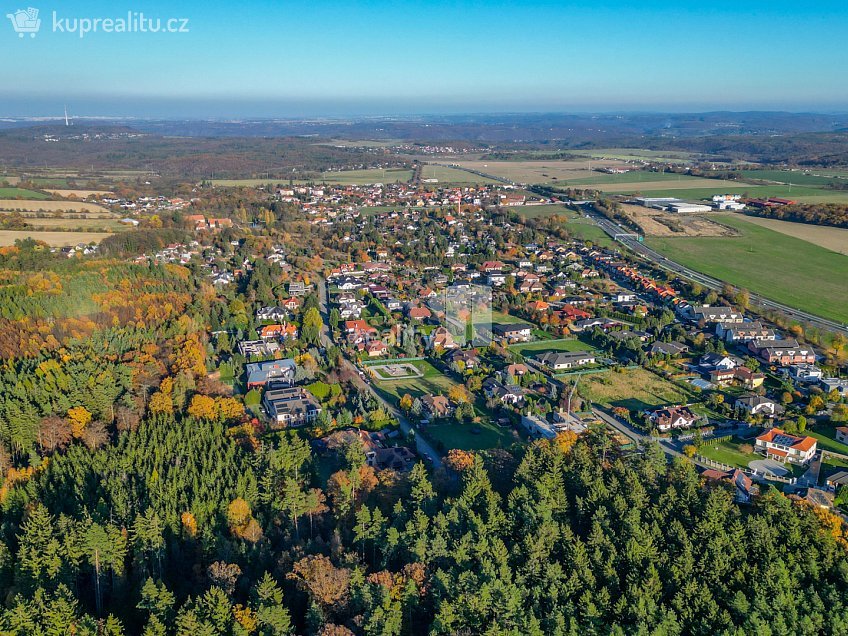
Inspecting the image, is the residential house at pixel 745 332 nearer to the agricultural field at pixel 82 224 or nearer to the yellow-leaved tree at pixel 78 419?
the yellow-leaved tree at pixel 78 419

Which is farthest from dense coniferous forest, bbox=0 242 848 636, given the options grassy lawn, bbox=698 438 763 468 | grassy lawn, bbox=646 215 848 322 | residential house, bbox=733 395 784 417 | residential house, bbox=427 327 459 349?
grassy lawn, bbox=646 215 848 322

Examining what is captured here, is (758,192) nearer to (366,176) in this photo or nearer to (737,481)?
(366,176)

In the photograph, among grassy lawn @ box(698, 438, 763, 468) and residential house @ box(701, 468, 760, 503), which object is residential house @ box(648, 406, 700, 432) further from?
residential house @ box(701, 468, 760, 503)

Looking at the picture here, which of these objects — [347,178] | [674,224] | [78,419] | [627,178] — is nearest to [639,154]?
[627,178]

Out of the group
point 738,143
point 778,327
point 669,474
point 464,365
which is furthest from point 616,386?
point 738,143

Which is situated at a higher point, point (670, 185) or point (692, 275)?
point (670, 185)

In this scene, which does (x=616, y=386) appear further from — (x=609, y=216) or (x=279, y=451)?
(x=609, y=216)
